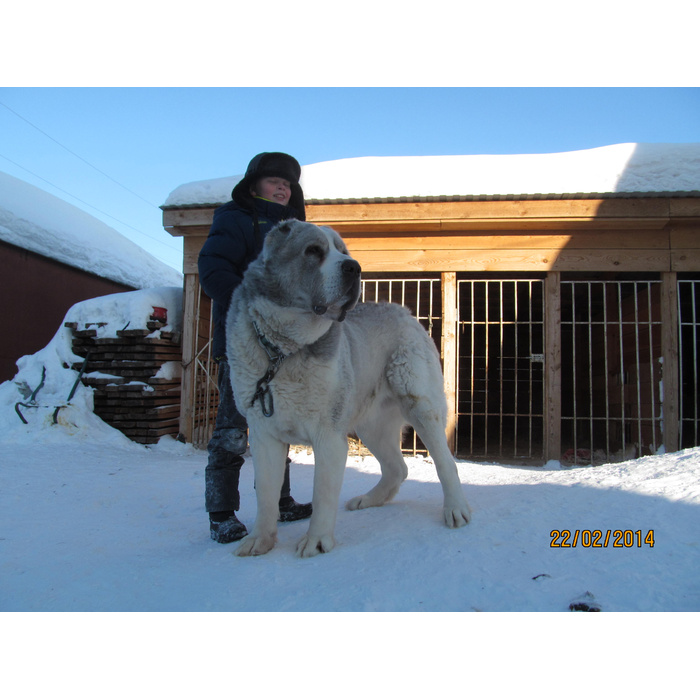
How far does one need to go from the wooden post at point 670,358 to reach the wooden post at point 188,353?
6.36 meters

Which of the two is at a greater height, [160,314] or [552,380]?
[160,314]

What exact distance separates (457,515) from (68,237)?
523 inches

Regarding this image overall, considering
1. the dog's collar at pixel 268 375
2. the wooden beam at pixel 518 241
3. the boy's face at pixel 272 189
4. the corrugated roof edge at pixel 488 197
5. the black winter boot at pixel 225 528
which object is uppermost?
the corrugated roof edge at pixel 488 197

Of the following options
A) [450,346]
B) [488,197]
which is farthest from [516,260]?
[450,346]

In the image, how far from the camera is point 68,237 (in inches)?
500

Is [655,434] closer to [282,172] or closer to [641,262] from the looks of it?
[641,262]

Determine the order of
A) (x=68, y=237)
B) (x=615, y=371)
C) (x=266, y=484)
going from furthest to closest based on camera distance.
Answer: (x=68, y=237) < (x=615, y=371) < (x=266, y=484)

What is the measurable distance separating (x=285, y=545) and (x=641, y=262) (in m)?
6.19

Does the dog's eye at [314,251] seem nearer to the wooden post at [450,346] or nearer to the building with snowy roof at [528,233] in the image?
the building with snowy roof at [528,233]

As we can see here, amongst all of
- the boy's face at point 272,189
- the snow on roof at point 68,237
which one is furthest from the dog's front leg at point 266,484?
the snow on roof at point 68,237

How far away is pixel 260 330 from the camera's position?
8.24 feet

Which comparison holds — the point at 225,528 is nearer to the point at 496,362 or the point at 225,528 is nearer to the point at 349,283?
the point at 349,283

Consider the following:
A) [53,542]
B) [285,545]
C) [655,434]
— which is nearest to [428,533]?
[285,545]

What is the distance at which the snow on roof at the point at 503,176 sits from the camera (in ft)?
20.5
